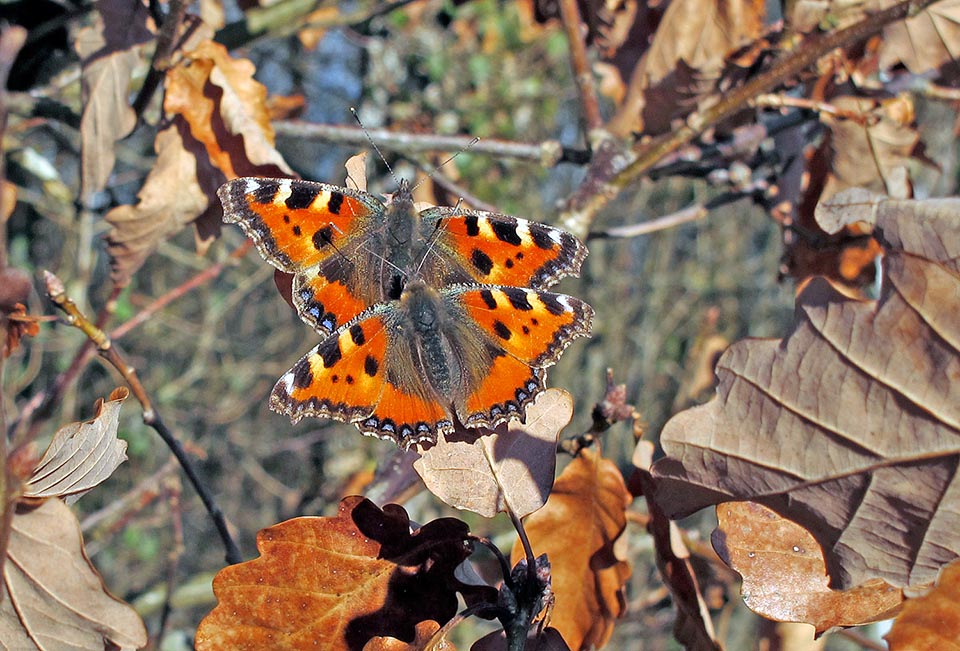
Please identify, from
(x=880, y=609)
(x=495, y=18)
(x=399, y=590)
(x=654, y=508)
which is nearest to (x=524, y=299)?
(x=654, y=508)

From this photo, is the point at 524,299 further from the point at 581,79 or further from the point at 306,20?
the point at 306,20

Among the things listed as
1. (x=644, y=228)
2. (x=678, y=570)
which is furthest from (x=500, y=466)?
(x=644, y=228)

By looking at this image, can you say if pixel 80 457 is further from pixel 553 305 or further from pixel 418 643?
pixel 553 305

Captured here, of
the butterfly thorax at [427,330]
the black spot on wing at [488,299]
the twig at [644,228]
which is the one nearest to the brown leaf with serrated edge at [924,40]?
the twig at [644,228]

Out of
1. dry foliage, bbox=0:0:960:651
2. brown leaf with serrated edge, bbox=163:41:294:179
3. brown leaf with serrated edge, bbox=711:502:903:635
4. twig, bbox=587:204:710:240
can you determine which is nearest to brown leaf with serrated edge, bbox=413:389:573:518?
dry foliage, bbox=0:0:960:651

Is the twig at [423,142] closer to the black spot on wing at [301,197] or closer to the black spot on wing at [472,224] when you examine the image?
the black spot on wing at [472,224]
